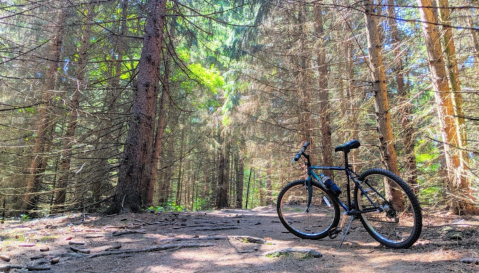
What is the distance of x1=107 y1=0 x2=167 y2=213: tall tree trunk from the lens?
5.44 metres

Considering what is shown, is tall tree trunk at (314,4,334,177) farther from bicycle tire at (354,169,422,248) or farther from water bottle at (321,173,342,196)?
bicycle tire at (354,169,422,248)

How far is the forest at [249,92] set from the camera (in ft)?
16.3

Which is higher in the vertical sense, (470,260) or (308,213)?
(308,213)

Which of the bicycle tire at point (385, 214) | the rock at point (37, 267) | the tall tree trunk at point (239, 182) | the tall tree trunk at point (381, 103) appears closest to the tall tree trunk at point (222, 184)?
the tall tree trunk at point (239, 182)

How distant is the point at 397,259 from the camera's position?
232 centimetres

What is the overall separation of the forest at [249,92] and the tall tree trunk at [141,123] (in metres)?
0.03

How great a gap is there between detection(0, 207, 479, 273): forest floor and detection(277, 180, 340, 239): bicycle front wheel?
0.17 m

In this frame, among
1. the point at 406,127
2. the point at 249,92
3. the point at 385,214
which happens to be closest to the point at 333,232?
the point at 385,214

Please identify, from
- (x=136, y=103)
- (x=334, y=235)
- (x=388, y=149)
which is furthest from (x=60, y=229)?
(x=388, y=149)

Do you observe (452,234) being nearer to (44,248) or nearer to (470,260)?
(470,260)

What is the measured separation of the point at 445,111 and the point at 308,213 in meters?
3.46

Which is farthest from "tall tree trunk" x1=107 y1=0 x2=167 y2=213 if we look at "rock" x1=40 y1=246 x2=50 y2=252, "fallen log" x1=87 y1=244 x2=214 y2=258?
"fallen log" x1=87 y1=244 x2=214 y2=258

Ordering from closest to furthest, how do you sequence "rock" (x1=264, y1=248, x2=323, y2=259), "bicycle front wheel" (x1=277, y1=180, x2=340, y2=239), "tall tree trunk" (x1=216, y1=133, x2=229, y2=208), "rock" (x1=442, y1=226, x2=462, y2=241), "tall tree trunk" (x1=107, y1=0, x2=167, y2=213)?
"rock" (x1=264, y1=248, x2=323, y2=259)
"rock" (x1=442, y1=226, x2=462, y2=241)
"bicycle front wheel" (x1=277, y1=180, x2=340, y2=239)
"tall tree trunk" (x1=107, y1=0, x2=167, y2=213)
"tall tree trunk" (x1=216, y1=133, x2=229, y2=208)

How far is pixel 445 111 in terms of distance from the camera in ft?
16.2
